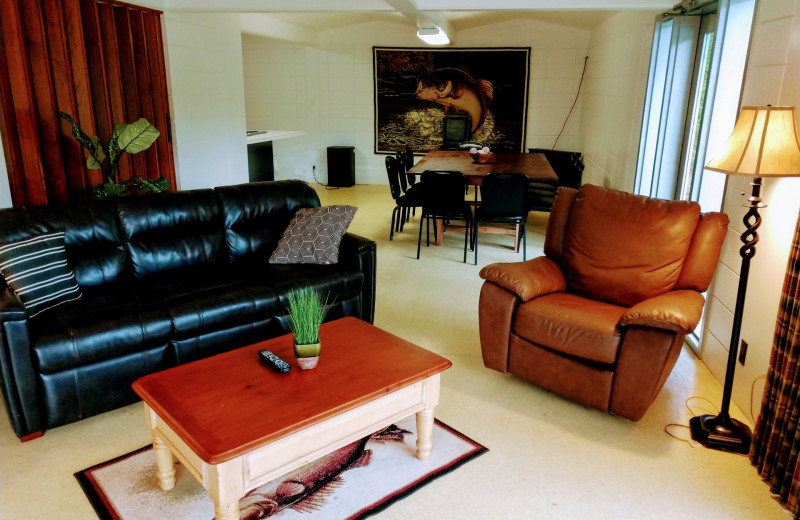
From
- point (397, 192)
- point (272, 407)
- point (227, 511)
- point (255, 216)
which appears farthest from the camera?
point (397, 192)

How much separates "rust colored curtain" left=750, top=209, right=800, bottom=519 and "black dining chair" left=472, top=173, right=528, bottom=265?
2.91 m

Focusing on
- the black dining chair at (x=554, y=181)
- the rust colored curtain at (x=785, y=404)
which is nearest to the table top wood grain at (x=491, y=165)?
the black dining chair at (x=554, y=181)

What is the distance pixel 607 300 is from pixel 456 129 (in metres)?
6.17

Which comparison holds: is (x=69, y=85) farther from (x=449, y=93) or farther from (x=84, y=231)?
(x=449, y=93)

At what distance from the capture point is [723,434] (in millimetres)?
2582

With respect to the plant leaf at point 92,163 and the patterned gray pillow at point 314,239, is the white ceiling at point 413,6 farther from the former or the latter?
the patterned gray pillow at point 314,239

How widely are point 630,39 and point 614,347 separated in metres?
4.13

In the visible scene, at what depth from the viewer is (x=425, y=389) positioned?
92.4 inches

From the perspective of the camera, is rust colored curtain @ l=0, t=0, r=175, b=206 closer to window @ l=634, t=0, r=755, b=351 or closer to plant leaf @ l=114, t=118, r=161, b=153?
plant leaf @ l=114, t=118, r=161, b=153

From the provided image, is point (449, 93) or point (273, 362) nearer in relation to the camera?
point (273, 362)

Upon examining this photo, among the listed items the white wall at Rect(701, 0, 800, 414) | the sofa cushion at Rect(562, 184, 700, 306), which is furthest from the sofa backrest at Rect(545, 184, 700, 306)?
the white wall at Rect(701, 0, 800, 414)

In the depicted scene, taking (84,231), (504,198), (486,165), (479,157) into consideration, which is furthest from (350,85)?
(84,231)

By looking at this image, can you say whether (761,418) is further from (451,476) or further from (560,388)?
(451,476)

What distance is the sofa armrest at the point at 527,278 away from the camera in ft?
9.65
